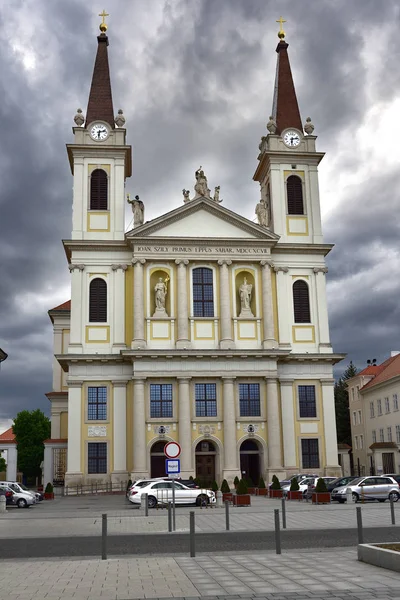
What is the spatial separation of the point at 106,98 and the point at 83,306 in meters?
17.5

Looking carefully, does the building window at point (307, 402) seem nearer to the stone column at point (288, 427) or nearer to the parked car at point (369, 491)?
the stone column at point (288, 427)

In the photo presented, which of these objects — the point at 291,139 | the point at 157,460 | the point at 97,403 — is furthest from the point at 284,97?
the point at 157,460

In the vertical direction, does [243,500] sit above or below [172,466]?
below

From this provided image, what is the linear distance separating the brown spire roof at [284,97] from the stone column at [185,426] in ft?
72.8

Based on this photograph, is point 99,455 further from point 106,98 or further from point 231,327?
point 106,98

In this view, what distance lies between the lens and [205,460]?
168ft

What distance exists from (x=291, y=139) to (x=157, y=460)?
2686 cm

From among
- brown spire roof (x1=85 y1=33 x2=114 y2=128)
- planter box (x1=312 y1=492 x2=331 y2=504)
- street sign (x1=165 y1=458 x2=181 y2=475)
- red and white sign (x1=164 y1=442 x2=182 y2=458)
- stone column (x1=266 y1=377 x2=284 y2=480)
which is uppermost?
Answer: brown spire roof (x1=85 y1=33 x2=114 y2=128)

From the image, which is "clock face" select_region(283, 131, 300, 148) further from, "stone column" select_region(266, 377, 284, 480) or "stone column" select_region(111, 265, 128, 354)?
"stone column" select_region(266, 377, 284, 480)

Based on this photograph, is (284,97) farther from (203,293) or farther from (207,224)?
(203,293)

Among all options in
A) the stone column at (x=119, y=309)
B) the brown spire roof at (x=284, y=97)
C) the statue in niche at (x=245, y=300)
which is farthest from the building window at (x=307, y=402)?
the brown spire roof at (x=284, y=97)

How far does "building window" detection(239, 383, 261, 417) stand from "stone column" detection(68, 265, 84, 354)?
38.4 feet

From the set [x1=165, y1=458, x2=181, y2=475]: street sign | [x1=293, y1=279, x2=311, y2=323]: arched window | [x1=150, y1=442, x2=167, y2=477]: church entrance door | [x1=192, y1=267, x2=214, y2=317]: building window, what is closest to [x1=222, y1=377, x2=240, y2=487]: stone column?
[x1=150, y1=442, x2=167, y2=477]: church entrance door

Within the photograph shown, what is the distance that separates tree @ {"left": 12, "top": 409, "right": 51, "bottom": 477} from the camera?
9231 centimetres
